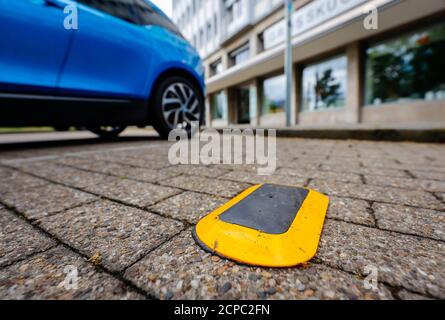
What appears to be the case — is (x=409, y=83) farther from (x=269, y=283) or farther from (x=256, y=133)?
(x=269, y=283)

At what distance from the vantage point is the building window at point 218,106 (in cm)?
1585

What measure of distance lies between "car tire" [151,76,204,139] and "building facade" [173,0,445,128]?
3.90 feet

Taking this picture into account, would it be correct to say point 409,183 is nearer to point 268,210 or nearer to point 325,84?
point 268,210

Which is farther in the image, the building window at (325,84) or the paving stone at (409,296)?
the building window at (325,84)

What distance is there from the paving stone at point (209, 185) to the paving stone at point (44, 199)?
1.37 ft

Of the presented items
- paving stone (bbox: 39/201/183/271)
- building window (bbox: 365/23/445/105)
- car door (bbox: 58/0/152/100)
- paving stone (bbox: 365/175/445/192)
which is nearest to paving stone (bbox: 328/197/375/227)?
paving stone (bbox: 365/175/445/192)

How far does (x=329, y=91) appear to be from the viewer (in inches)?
360

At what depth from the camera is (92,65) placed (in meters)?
2.43

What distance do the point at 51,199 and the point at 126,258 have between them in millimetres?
694

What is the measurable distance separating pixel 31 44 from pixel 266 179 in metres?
2.32

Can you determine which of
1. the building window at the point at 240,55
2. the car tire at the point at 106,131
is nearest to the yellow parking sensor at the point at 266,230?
the car tire at the point at 106,131

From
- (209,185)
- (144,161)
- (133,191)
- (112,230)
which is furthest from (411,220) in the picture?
(144,161)

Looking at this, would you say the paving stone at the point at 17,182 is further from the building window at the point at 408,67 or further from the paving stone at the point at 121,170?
the building window at the point at 408,67

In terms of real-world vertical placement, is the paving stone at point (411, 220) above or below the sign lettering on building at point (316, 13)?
below
